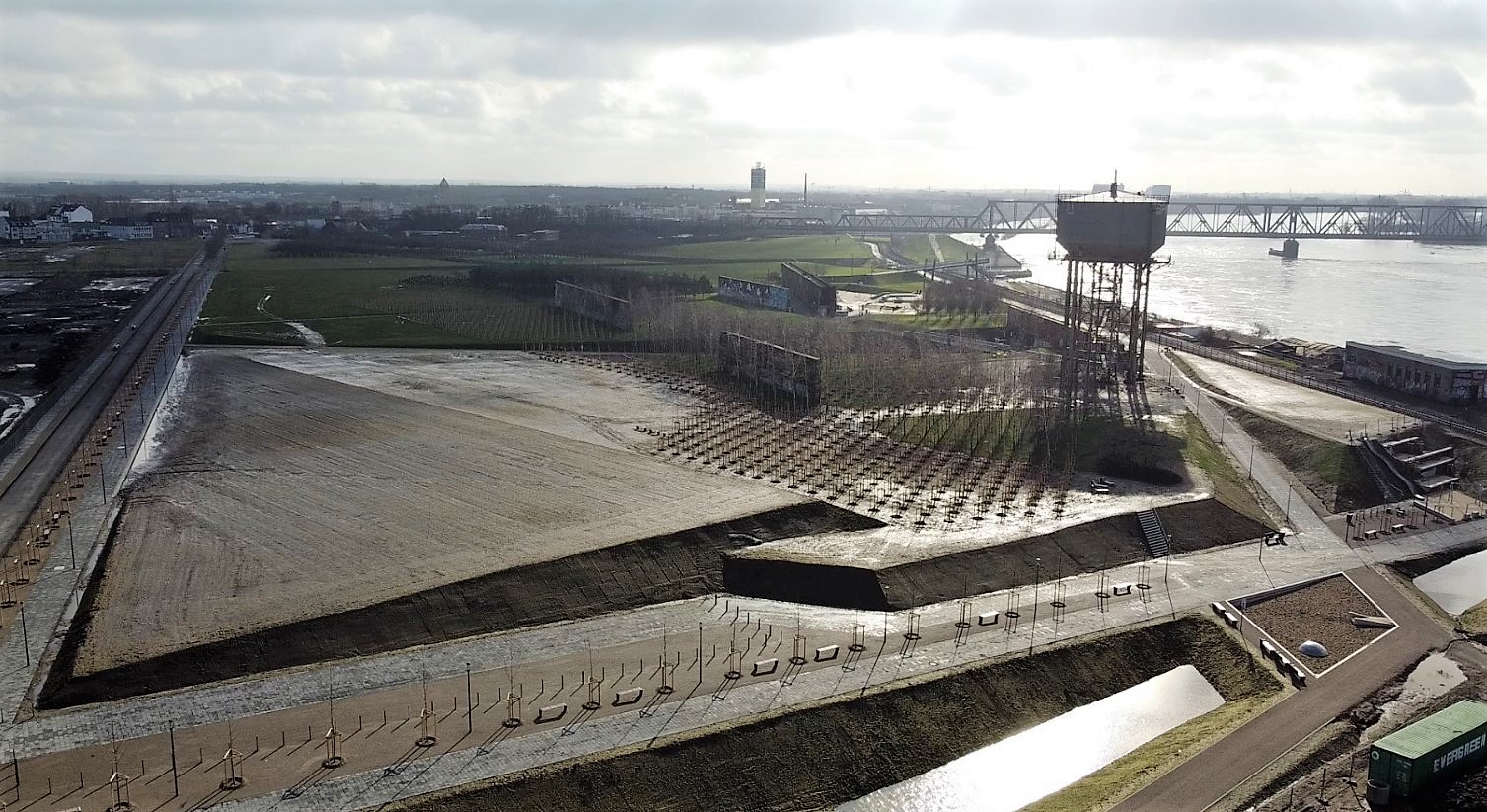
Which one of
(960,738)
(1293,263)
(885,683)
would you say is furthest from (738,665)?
(1293,263)

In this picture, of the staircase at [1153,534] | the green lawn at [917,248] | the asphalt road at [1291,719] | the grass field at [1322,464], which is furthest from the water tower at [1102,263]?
the green lawn at [917,248]

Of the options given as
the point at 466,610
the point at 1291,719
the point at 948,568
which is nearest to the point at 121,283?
the point at 466,610

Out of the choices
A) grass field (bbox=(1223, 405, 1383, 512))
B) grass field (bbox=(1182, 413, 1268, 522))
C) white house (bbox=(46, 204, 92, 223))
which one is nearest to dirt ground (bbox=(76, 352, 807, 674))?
grass field (bbox=(1182, 413, 1268, 522))

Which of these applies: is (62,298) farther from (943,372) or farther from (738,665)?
(738,665)

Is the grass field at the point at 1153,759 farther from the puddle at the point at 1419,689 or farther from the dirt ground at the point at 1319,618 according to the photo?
the dirt ground at the point at 1319,618

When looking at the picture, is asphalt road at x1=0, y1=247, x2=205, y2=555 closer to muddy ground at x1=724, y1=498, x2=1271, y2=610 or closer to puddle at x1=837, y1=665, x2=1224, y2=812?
muddy ground at x1=724, y1=498, x2=1271, y2=610

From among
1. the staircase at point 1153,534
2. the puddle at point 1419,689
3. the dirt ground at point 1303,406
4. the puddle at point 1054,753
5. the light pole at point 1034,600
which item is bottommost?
the puddle at point 1054,753
